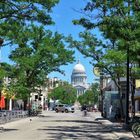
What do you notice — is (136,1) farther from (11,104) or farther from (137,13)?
(11,104)

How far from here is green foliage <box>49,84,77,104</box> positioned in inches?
6904

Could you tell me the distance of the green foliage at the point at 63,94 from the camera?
17536 centimetres

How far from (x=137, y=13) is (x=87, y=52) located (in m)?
27.5

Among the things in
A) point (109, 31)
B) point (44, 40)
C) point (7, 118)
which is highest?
point (44, 40)

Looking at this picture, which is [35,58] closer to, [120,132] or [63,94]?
[120,132]

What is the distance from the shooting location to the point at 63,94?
590ft

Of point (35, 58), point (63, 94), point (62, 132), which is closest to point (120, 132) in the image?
point (62, 132)

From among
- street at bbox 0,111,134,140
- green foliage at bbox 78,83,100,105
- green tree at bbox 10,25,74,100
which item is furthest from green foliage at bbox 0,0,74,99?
green foliage at bbox 78,83,100,105

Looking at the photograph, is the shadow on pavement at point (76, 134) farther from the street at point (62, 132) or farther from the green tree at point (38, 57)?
the green tree at point (38, 57)

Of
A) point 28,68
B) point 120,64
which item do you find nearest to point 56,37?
point 28,68

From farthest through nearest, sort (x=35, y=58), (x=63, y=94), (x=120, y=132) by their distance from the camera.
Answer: (x=63, y=94)
(x=35, y=58)
(x=120, y=132)

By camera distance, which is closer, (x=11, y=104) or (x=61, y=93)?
(x=11, y=104)

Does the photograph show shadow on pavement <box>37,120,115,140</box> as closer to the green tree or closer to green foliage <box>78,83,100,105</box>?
the green tree

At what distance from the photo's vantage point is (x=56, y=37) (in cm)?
7319
